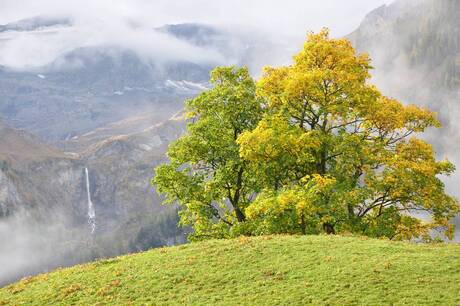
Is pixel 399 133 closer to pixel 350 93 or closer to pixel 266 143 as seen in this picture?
pixel 350 93

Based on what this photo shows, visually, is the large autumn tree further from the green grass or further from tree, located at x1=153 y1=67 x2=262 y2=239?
the green grass

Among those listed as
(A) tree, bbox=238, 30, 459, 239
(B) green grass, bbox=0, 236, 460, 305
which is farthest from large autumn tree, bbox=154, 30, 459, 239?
(B) green grass, bbox=0, 236, 460, 305

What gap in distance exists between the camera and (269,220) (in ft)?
132

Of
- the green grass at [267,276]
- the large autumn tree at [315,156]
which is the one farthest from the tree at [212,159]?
the green grass at [267,276]

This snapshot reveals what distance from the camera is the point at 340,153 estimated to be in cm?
4266

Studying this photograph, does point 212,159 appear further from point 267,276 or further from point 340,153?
point 267,276

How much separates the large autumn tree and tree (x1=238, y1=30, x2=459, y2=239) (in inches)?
3.4

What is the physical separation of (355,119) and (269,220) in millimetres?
11483

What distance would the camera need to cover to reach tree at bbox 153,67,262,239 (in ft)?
154

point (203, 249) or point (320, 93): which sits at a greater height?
point (320, 93)

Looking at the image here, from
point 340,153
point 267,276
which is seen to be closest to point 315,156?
point 340,153

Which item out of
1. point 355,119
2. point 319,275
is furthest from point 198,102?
point 319,275

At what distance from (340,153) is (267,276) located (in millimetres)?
16042

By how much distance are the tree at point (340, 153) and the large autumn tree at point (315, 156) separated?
9cm
